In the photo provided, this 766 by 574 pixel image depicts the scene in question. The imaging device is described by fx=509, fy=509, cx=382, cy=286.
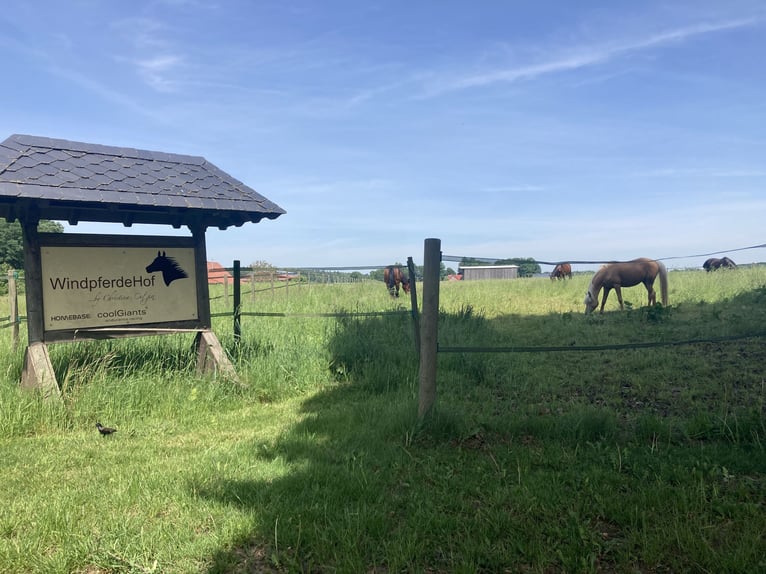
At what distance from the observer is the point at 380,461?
376cm

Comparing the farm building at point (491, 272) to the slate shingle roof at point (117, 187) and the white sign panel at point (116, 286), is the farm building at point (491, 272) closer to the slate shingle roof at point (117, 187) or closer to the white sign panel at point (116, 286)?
the slate shingle roof at point (117, 187)

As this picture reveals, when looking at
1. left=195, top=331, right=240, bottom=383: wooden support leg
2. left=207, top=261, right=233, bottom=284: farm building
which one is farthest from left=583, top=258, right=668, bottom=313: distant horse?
left=195, top=331, right=240, bottom=383: wooden support leg

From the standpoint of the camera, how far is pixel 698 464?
3.48 metres

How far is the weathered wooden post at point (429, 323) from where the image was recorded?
4.26m

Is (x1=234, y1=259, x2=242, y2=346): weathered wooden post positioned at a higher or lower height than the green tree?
lower

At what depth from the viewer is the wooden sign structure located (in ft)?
18.6

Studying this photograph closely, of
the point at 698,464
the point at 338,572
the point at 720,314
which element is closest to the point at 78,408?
the point at 338,572

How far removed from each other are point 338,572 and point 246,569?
0.47 metres

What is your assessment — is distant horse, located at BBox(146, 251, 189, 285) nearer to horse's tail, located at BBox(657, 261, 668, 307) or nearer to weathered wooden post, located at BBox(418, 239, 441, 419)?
weathered wooden post, located at BBox(418, 239, 441, 419)

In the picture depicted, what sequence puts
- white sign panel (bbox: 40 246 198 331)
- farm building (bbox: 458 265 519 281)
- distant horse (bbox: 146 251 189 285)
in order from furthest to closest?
farm building (bbox: 458 265 519 281) < distant horse (bbox: 146 251 189 285) < white sign panel (bbox: 40 246 198 331)

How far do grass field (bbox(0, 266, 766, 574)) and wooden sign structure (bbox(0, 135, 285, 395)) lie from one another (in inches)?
19.7

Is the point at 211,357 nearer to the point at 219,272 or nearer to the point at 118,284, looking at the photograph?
the point at 118,284

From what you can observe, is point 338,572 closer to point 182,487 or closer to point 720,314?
point 182,487

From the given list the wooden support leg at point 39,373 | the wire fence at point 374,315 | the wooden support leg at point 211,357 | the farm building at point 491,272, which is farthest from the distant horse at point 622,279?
the farm building at point 491,272
